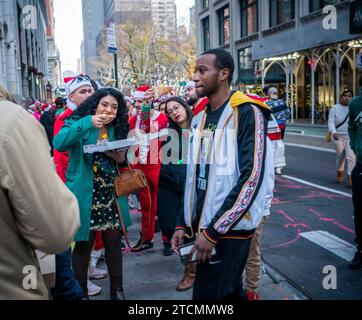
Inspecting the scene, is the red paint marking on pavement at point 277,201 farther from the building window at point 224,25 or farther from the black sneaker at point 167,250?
the building window at point 224,25

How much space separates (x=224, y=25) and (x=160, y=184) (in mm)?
36895

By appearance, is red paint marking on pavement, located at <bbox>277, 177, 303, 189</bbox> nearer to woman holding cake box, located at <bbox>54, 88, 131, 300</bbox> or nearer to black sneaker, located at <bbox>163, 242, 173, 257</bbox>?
black sneaker, located at <bbox>163, 242, 173, 257</bbox>

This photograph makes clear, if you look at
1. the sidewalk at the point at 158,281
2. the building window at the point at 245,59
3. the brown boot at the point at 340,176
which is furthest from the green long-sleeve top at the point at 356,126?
the building window at the point at 245,59

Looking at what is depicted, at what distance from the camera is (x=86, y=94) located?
438cm

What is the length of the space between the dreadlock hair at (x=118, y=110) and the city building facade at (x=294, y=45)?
6.81 m

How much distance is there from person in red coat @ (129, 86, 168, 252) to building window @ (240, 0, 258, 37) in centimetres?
2939

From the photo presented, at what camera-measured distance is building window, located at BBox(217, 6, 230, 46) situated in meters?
38.7

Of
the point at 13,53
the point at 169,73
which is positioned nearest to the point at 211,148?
the point at 13,53

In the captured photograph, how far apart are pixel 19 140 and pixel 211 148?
4.90 feet

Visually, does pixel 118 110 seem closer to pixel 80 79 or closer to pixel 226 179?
pixel 80 79

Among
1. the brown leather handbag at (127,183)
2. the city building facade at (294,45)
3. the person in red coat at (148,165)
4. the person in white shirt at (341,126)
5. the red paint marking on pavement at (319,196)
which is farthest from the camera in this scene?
the city building facade at (294,45)

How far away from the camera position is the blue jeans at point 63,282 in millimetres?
2408

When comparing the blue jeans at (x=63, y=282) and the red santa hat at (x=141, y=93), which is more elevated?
the red santa hat at (x=141, y=93)

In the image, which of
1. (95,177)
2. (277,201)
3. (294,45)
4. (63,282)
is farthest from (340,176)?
(294,45)
